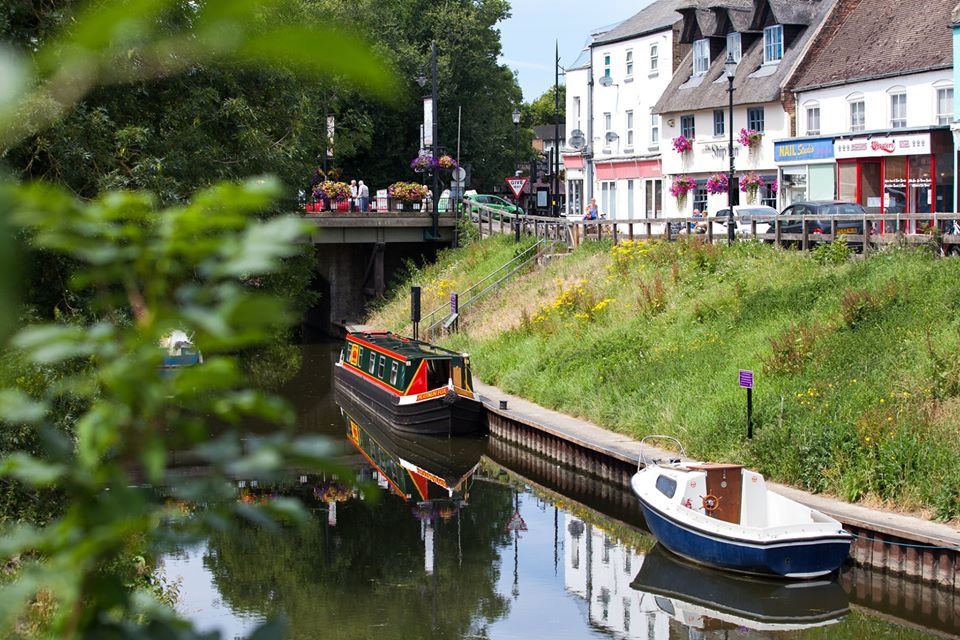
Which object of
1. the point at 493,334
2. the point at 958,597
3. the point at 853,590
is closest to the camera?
the point at 958,597

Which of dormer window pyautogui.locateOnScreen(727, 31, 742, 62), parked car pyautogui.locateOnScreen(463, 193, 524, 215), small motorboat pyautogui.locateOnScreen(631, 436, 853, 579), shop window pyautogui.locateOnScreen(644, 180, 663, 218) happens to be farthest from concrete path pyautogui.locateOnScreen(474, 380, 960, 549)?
shop window pyautogui.locateOnScreen(644, 180, 663, 218)

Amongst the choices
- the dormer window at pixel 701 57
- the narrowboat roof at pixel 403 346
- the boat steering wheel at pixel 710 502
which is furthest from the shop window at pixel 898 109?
the boat steering wheel at pixel 710 502

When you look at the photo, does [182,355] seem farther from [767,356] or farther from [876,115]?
[876,115]

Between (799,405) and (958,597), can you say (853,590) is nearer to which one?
(958,597)

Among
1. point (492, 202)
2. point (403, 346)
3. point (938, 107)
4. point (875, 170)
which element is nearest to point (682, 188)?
point (875, 170)

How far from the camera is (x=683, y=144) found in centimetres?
5100

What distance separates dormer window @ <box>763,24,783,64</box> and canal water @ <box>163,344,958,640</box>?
2696 cm

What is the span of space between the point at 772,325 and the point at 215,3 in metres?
26.3

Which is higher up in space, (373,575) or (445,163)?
(445,163)

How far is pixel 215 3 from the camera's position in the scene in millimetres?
1610

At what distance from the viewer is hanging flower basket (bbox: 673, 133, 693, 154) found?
50906 millimetres

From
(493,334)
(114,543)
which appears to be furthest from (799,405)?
(114,543)

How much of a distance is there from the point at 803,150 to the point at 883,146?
4.10m

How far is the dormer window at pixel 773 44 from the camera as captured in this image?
47.6 meters
